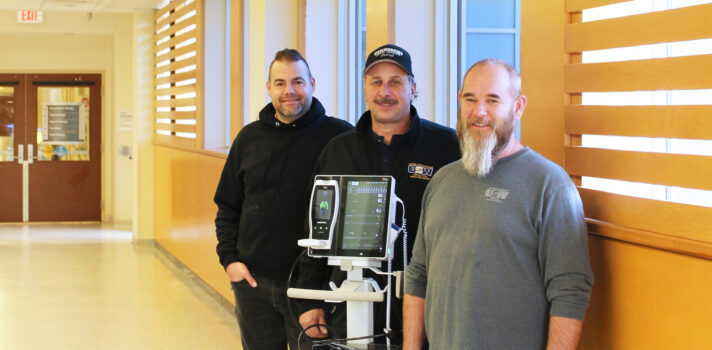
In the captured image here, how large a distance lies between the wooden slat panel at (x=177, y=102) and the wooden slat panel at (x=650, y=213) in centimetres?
564

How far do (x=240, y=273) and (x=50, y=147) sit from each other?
9.68m

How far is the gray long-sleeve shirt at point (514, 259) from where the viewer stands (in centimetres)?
205

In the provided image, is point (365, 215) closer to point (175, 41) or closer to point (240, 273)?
point (240, 273)

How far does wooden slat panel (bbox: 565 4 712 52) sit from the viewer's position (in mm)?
2064

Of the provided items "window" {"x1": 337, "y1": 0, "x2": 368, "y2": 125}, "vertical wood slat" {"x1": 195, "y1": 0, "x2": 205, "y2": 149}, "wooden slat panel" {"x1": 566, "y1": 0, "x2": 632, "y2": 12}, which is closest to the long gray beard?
"wooden slat panel" {"x1": 566, "y1": 0, "x2": 632, "y2": 12}

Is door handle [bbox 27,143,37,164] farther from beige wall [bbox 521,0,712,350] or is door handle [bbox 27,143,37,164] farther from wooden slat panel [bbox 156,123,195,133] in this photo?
beige wall [bbox 521,0,712,350]

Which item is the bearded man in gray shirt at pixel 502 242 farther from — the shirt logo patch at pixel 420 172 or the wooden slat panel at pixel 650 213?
the shirt logo patch at pixel 420 172

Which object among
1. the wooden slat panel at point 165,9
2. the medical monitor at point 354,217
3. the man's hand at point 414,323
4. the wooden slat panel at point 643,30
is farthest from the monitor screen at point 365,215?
the wooden slat panel at point 165,9

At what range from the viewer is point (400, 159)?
2779 mm

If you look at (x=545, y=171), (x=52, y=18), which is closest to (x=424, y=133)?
(x=545, y=171)

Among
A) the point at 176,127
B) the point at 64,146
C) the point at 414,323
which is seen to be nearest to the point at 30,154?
the point at 64,146

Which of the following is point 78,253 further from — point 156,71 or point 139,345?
point 139,345

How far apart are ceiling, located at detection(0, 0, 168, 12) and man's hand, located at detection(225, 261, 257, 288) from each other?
6.19 metres

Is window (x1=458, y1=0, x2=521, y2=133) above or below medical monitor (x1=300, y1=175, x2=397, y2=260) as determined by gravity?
above
